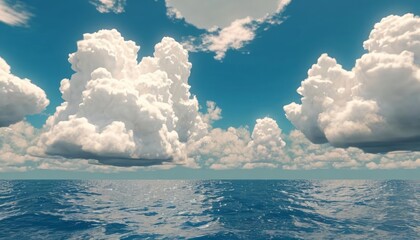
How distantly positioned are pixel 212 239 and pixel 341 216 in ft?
56.4

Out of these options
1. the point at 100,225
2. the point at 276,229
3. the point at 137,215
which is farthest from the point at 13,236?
the point at 276,229

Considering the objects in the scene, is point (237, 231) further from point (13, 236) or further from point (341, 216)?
point (13, 236)

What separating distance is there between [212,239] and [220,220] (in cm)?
790

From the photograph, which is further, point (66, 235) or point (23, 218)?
point (23, 218)

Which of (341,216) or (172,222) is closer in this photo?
(172,222)

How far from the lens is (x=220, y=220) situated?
31797 millimetres

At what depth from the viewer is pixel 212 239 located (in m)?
24.0

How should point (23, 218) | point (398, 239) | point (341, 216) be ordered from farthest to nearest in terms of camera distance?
point (341, 216) → point (23, 218) → point (398, 239)

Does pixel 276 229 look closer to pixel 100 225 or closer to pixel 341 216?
pixel 341 216

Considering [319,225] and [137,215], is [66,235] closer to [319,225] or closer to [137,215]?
[137,215]

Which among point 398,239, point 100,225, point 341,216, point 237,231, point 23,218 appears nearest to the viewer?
point 398,239

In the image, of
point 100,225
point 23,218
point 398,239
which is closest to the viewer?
point 398,239

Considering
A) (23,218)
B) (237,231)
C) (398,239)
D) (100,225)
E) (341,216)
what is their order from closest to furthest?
(398,239), (237,231), (100,225), (23,218), (341,216)

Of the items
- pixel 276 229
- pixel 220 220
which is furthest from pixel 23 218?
pixel 276 229
